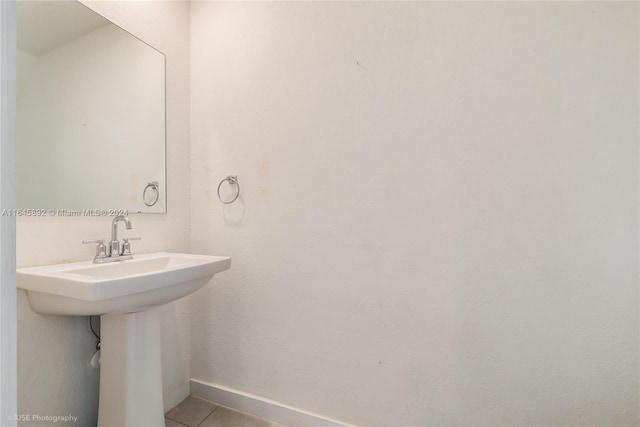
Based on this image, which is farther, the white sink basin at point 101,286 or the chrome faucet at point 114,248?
the chrome faucet at point 114,248

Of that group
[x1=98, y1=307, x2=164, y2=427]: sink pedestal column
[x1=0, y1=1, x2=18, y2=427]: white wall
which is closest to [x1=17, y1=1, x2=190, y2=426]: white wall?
[x1=98, y1=307, x2=164, y2=427]: sink pedestal column

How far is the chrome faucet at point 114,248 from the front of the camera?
3.44ft

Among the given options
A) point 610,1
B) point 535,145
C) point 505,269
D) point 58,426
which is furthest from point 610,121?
point 58,426

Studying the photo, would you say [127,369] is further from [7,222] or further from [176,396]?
[7,222]

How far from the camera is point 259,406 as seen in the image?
1.30 metres

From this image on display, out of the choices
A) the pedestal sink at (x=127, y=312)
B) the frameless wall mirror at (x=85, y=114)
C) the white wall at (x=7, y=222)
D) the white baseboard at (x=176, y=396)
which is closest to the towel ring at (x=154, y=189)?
the frameless wall mirror at (x=85, y=114)

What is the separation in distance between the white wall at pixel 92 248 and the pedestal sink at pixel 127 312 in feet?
0.29

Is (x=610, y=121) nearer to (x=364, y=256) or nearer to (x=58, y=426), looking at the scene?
(x=364, y=256)

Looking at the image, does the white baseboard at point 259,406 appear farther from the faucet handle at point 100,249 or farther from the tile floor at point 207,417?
the faucet handle at point 100,249

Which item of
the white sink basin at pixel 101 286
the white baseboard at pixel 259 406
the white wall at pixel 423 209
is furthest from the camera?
the white baseboard at pixel 259 406

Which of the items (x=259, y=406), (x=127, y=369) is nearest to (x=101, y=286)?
(x=127, y=369)

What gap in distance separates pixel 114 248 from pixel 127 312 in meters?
0.36

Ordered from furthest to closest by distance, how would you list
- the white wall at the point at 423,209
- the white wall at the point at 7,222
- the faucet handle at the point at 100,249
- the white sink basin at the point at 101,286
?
1. the faucet handle at the point at 100,249
2. the white wall at the point at 423,209
3. the white sink basin at the point at 101,286
4. the white wall at the point at 7,222

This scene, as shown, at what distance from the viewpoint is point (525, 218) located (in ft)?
3.11
